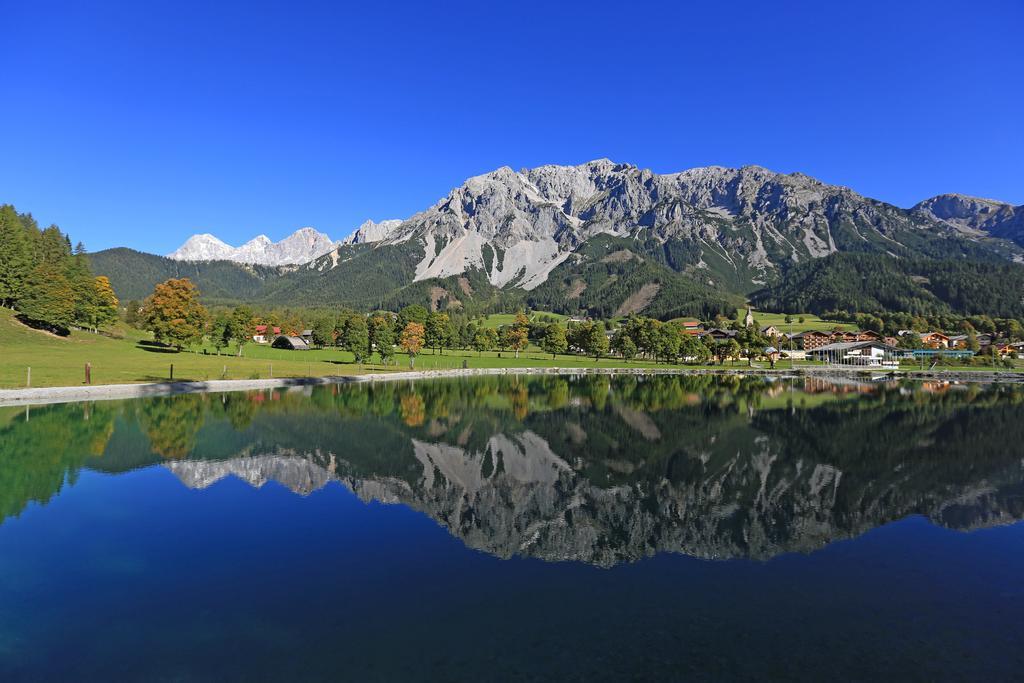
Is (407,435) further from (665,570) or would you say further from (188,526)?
(665,570)

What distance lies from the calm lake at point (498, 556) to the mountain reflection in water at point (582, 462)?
0.20 meters

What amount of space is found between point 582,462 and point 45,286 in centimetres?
9293

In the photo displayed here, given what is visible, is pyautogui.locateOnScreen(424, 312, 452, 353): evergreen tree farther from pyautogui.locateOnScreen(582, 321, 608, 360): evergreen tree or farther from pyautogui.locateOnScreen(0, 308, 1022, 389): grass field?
pyautogui.locateOnScreen(582, 321, 608, 360): evergreen tree

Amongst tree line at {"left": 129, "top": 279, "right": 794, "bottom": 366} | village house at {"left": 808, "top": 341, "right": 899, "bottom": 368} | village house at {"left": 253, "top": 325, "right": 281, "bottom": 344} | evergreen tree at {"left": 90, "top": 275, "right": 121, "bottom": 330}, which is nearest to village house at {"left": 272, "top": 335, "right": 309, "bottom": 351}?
tree line at {"left": 129, "top": 279, "right": 794, "bottom": 366}

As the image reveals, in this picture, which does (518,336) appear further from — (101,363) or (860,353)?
(860,353)

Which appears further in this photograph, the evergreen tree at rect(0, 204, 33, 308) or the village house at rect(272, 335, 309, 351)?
the village house at rect(272, 335, 309, 351)

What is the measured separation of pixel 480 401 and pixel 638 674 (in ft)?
166

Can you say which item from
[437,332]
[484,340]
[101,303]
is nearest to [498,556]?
[101,303]

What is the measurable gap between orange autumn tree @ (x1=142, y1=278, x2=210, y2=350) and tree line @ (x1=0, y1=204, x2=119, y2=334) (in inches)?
441

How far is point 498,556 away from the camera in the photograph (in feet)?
53.3

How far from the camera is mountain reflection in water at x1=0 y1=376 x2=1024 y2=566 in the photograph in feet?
63.1

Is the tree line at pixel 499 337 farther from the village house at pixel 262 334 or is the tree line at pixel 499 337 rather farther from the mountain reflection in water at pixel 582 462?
the mountain reflection in water at pixel 582 462

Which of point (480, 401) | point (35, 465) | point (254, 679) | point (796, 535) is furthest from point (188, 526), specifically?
point (480, 401)

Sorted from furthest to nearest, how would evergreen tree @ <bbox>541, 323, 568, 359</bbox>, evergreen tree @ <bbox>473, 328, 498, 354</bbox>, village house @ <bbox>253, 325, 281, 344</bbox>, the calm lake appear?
village house @ <bbox>253, 325, 281, 344</bbox> → evergreen tree @ <bbox>473, 328, 498, 354</bbox> → evergreen tree @ <bbox>541, 323, 568, 359</bbox> → the calm lake
